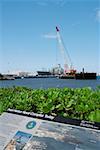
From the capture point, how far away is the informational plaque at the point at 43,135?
320cm

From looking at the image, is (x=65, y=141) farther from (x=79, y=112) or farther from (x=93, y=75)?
(x=93, y=75)

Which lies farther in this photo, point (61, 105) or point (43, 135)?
point (61, 105)

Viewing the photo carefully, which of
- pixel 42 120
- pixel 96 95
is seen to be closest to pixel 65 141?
pixel 42 120

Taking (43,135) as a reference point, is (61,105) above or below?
above

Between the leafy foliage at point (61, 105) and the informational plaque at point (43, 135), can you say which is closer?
the informational plaque at point (43, 135)

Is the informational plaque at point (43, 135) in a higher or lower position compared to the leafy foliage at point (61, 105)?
lower

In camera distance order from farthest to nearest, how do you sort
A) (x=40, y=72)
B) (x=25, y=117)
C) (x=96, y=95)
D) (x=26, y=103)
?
(x=40, y=72)
(x=96, y=95)
(x=26, y=103)
(x=25, y=117)

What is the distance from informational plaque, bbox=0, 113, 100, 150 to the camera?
10.5 ft

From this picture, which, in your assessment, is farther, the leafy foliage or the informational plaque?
the leafy foliage

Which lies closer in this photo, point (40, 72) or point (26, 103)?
point (26, 103)

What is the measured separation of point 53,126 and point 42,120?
161 mm

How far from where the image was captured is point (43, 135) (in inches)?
134

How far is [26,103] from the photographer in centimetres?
468

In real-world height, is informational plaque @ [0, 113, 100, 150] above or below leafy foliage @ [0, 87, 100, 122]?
below
